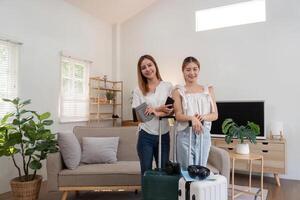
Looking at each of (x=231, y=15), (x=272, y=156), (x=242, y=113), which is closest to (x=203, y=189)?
(x=272, y=156)

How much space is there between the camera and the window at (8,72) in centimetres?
316

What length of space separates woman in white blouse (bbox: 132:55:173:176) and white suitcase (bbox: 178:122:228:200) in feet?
0.96

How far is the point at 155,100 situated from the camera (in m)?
1.82

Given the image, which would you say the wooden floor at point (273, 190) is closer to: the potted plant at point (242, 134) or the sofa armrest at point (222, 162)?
the potted plant at point (242, 134)

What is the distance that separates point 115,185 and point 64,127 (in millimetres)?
1808

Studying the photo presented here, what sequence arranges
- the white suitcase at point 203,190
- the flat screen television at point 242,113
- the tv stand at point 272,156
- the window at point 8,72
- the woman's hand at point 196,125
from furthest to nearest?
the flat screen television at point 242,113 < the tv stand at point 272,156 < the window at point 8,72 < the woman's hand at point 196,125 < the white suitcase at point 203,190

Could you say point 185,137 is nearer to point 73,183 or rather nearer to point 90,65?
point 73,183

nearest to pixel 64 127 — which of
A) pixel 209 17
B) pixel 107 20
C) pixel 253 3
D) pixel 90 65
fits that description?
pixel 90 65

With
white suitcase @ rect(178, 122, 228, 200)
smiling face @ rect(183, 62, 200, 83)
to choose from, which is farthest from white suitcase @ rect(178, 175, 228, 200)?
smiling face @ rect(183, 62, 200, 83)

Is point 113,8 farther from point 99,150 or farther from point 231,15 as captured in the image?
point 99,150

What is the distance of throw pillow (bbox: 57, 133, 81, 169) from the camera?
2.64m

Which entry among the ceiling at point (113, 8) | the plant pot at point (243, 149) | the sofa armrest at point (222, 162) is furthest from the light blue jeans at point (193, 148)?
the ceiling at point (113, 8)

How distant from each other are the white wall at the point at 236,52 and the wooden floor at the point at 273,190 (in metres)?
0.35

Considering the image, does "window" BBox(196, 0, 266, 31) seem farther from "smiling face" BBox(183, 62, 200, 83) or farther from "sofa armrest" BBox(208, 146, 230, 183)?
"smiling face" BBox(183, 62, 200, 83)
